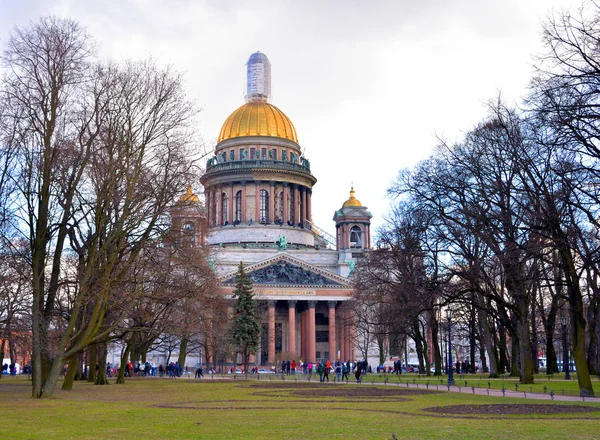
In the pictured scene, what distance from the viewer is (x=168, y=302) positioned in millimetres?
32625

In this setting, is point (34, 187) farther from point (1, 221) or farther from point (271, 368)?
point (271, 368)

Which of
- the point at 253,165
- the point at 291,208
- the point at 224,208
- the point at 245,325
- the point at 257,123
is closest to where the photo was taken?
the point at 245,325

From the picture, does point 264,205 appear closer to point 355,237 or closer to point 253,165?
point 253,165

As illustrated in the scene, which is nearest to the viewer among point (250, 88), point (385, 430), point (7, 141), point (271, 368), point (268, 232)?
point (385, 430)

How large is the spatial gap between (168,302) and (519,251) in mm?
14102

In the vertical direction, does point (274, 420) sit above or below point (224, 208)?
below

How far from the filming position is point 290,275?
92.8 meters

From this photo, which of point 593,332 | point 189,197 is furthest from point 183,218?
point 593,332

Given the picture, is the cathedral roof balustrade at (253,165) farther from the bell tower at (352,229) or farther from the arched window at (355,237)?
the arched window at (355,237)

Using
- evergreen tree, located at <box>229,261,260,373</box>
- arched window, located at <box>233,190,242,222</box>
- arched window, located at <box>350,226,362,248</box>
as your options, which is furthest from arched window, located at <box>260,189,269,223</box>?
evergreen tree, located at <box>229,261,260,373</box>

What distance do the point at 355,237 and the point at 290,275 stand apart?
15003 millimetres

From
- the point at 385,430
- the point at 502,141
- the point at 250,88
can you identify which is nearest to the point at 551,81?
the point at 502,141

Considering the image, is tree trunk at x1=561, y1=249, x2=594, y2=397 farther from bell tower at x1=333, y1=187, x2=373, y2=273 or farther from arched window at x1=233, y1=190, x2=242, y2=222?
arched window at x1=233, y1=190, x2=242, y2=222

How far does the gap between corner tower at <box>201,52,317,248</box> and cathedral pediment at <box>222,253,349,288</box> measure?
1003cm
